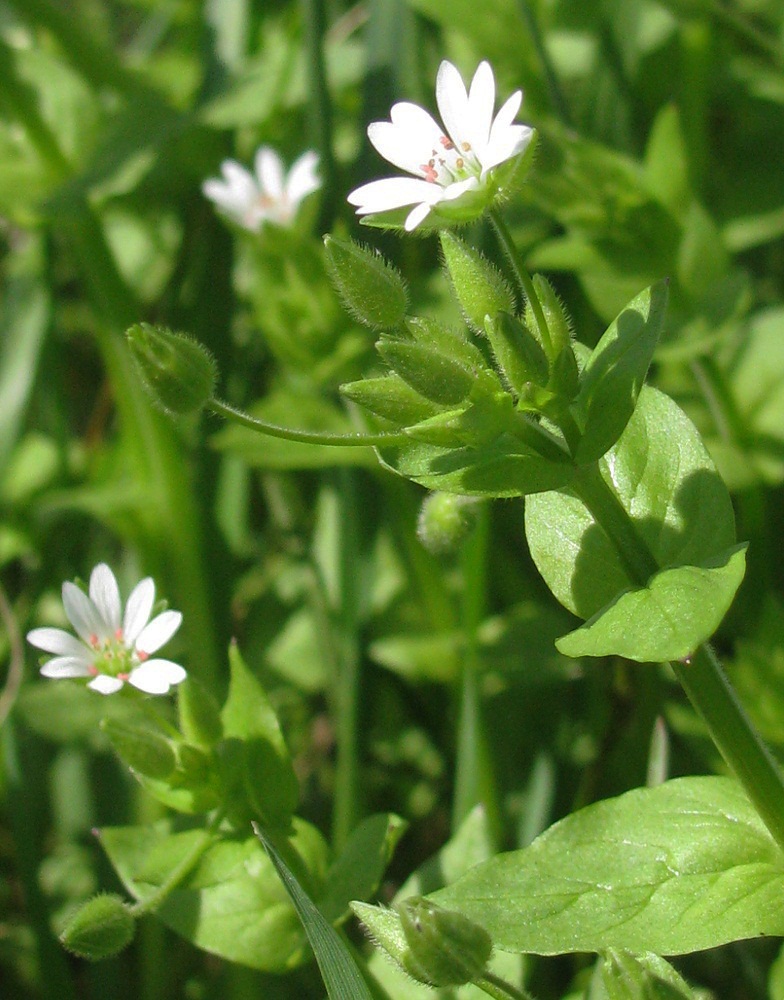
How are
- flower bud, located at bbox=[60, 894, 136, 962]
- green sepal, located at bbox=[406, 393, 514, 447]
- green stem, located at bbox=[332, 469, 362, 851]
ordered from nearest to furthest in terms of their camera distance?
green sepal, located at bbox=[406, 393, 514, 447]
flower bud, located at bbox=[60, 894, 136, 962]
green stem, located at bbox=[332, 469, 362, 851]

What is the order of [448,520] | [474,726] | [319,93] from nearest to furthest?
1. [448,520]
2. [474,726]
3. [319,93]

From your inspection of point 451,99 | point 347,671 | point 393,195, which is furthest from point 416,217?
point 347,671

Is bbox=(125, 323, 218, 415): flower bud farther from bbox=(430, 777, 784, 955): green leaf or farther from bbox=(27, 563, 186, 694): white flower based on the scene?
bbox=(430, 777, 784, 955): green leaf

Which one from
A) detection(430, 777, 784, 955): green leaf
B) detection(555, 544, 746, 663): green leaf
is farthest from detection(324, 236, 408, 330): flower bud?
detection(430, 777, 784, 955): green leaf

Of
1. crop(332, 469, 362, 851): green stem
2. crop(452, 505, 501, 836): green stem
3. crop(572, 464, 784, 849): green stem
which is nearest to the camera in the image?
crop(572, 464, 784, 849): green stem

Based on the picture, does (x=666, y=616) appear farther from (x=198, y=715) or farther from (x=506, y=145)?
(x=198, y=715)

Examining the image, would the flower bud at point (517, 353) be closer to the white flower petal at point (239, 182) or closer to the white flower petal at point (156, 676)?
the white flower petal at point (156, 676)

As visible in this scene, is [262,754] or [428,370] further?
[262,754]
